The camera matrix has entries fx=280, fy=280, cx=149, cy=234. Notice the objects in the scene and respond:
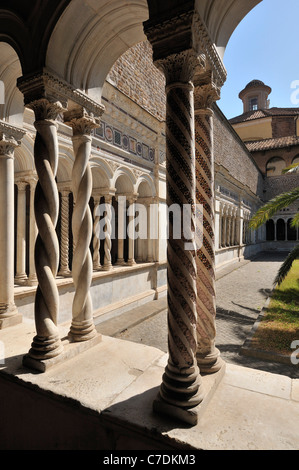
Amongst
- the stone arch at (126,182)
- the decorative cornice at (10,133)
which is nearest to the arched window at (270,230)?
the stone arch at (126,182)

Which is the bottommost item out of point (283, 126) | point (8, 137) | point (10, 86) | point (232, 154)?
point (8, 137)

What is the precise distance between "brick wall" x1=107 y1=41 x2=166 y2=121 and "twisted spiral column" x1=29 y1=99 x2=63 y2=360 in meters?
5.53

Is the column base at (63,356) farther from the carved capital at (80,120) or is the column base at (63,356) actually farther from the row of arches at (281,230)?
the row of arches at (281,230)

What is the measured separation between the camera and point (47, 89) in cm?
286

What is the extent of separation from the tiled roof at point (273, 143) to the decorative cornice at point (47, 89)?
28801 mm

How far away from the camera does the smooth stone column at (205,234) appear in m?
2.46

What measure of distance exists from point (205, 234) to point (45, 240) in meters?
1.57

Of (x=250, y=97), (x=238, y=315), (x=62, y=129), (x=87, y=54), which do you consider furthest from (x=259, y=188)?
(x=87, y=54)

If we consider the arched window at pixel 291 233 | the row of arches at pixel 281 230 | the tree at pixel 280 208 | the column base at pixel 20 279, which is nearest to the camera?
the column base at pixel 20 279

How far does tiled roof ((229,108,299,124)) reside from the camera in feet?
102

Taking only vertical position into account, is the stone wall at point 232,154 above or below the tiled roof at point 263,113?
below

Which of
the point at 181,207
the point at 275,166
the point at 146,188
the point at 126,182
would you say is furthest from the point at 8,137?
the point at 275,166

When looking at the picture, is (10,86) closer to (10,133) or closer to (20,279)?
(10,133)

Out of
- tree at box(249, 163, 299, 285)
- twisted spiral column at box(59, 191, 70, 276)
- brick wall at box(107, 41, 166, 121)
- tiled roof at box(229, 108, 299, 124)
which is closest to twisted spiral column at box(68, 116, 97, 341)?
twisted spiral column at box(59, 191, 70, 276)
